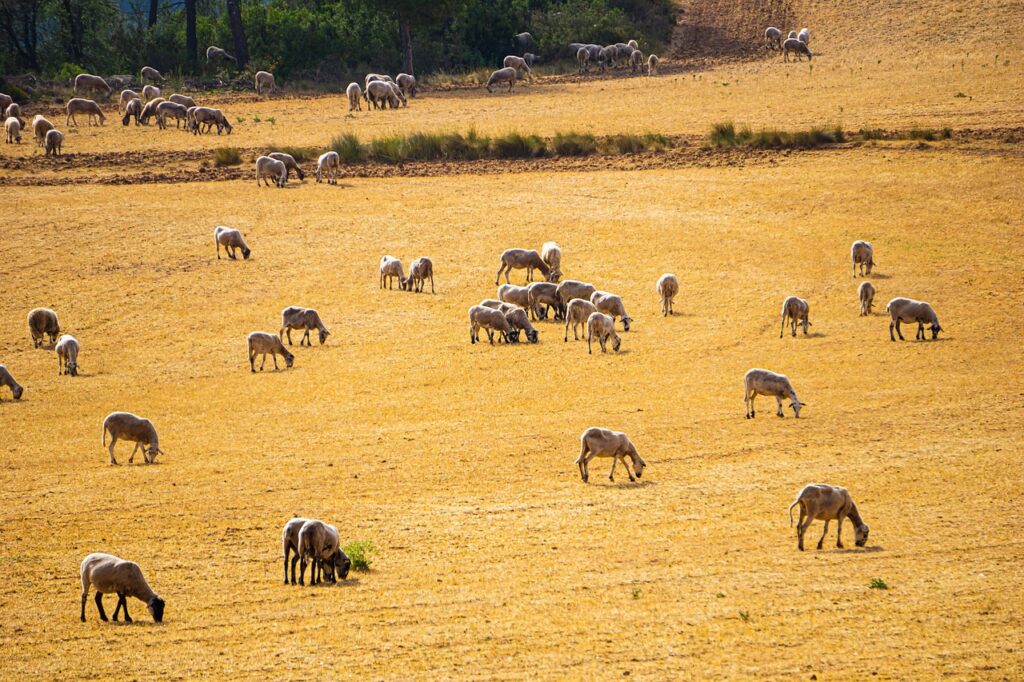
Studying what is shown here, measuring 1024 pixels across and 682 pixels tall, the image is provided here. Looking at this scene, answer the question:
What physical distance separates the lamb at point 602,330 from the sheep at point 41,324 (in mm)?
13950

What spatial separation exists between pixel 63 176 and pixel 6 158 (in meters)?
4.43

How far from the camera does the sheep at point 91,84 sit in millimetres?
67312

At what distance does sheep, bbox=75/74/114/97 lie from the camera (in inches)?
2650

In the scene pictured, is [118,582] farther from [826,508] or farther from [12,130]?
[12,130]

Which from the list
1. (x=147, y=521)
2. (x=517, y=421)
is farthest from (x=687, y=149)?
(x=147, y=521)

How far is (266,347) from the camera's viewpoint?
29.4m

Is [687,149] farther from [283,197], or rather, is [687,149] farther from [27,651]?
[27,651]

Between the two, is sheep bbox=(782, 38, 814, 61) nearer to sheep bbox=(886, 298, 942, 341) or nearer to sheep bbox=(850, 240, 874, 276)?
sheep bbox=(850, 240, 874, 276)

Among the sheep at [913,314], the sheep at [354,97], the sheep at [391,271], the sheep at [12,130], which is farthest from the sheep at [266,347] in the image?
the sheep at [354,97]

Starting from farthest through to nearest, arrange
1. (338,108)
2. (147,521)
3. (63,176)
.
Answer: (338,108) → (63,176) → (147,521)

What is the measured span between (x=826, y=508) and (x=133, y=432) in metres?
12.7

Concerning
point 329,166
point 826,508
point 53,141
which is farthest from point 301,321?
point 53,141

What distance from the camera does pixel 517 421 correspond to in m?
25.4

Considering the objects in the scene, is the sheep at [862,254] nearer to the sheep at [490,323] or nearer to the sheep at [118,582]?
the sheep at [490,323]
